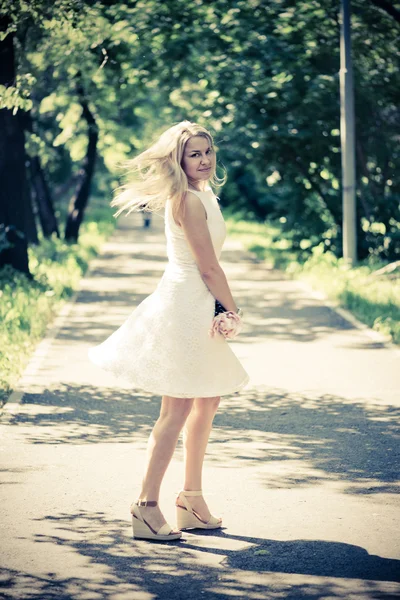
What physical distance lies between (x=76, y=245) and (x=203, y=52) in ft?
25.1

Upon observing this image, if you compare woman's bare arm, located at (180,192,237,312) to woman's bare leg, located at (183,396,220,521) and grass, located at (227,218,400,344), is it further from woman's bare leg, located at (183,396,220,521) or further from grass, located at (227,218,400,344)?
grass, located at (227,218,400,344)

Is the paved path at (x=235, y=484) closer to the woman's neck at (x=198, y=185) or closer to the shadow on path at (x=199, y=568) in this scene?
the shadow on path at (x=199, y=568)

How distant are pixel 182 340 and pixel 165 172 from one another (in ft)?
2.65

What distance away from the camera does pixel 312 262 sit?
2088 cm

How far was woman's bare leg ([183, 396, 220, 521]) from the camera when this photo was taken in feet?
18.3

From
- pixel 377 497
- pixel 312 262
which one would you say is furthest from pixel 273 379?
pixel 312 262

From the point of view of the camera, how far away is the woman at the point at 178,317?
17.5 feet

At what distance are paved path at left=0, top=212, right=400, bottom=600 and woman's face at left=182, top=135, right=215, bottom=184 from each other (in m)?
1.76

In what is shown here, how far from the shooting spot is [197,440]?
565 cm

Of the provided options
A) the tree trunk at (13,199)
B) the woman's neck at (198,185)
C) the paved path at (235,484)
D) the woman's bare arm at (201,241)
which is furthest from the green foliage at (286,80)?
the woman's bare arm at (201,241)

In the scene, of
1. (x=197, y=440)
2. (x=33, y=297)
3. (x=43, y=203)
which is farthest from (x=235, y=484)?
(x=43, y=203)

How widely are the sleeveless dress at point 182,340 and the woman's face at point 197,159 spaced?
97 mm

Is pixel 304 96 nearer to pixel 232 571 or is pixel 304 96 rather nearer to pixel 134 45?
pixel 134 45

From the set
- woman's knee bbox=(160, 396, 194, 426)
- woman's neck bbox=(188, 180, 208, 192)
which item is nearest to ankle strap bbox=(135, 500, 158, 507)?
woman's knee bbox=(160, 396, 194, 426)
